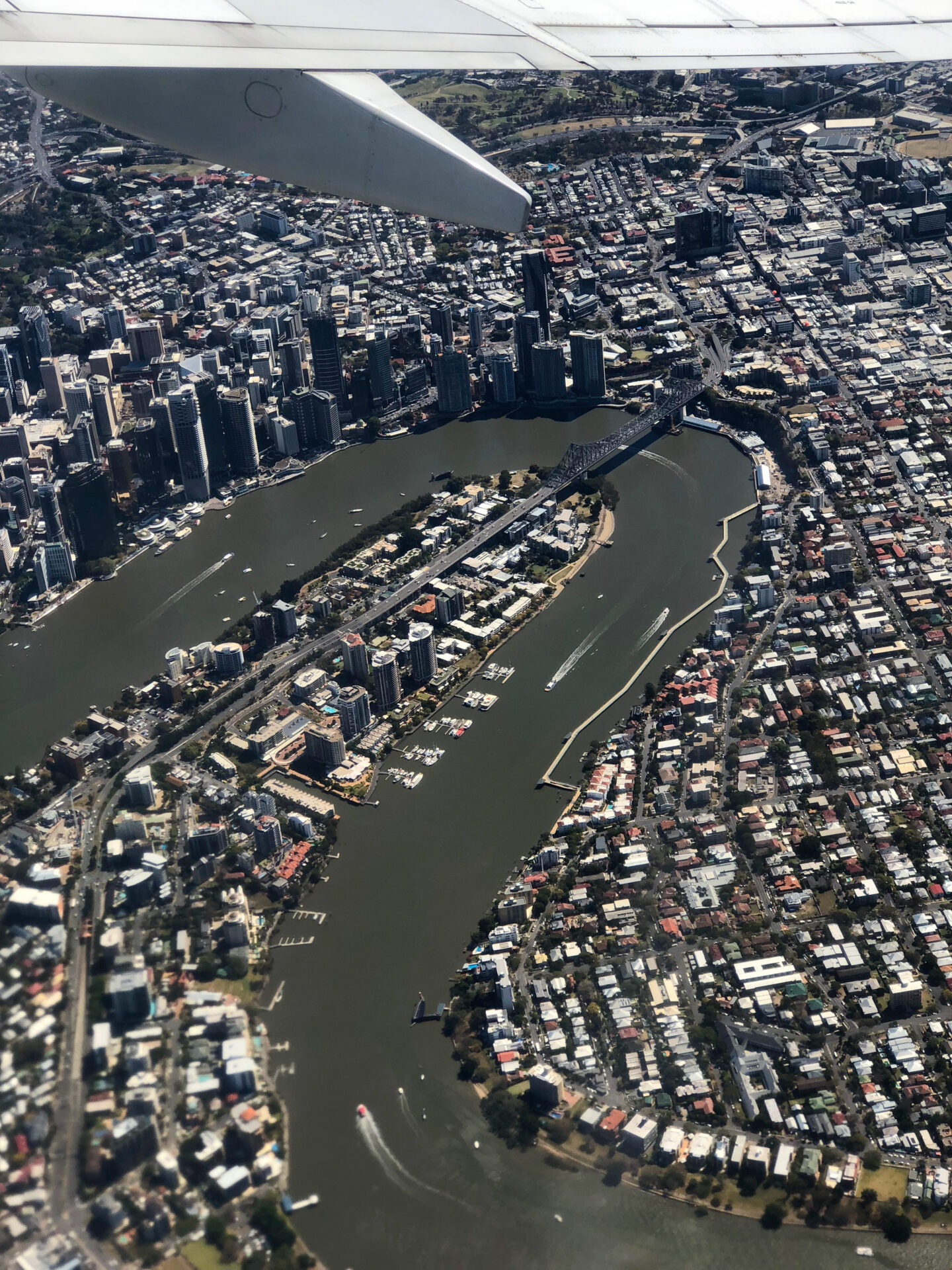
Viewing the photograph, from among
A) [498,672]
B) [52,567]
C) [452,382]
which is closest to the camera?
[498,672]

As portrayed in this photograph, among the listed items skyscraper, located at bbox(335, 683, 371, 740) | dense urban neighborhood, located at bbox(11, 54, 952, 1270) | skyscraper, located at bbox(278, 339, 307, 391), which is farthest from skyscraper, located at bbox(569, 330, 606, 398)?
skyscraper, located at bbox(335, 683, 371, 740)

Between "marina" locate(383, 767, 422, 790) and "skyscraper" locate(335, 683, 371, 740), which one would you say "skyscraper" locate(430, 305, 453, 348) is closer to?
"skyscraper" locate(335, 683, 371, 740)

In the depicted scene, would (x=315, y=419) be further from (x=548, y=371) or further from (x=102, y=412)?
(x=548, y=371)

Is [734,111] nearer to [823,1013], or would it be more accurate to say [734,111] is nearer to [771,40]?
[823,1013]

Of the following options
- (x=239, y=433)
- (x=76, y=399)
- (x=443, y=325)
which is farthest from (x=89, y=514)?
(x=443, y=325)

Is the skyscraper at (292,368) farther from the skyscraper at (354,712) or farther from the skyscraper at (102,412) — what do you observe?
the skyscraper at (354,712)

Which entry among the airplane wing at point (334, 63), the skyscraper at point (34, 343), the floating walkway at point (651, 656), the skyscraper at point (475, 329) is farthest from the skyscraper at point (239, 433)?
the airplane wing at point (334, 63)

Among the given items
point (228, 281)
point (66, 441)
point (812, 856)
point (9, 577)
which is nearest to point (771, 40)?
point (812, 856)
